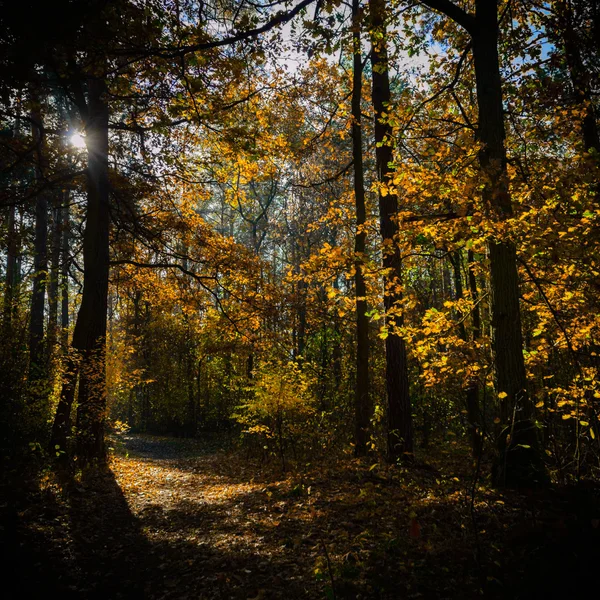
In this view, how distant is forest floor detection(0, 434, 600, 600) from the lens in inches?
102

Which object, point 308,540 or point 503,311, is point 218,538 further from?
point 503,311

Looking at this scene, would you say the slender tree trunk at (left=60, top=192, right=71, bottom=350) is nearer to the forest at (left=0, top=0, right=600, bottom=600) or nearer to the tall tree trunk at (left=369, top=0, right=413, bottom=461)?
the forest at (left=0, top=0, right=600, bottom=600)

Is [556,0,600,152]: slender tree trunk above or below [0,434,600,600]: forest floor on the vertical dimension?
above

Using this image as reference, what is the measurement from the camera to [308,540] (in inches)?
179

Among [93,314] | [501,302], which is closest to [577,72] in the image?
[501,302]

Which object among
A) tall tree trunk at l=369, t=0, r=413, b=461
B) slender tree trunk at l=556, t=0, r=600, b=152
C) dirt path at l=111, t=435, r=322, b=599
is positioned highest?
slender tree trunk at l=556, t=0, r=600, b=152

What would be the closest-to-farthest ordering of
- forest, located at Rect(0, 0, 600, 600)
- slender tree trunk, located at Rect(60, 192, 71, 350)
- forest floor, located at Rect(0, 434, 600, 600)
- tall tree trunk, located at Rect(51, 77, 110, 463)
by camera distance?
forest floor, located at Rect(0, 434, 600, 600), forest, located at Rect(0, 0, 600, 600), tall tree trunk, located at Rect(51, 77, 110, 463), slender tree trunk, located at Rect(60, 192, 71, 350)

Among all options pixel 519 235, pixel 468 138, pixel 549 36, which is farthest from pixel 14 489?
pixel 549 36

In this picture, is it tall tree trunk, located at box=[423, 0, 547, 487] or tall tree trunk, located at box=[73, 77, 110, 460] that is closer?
tall tree trunk, located at box=[423, 0, 547, 487]

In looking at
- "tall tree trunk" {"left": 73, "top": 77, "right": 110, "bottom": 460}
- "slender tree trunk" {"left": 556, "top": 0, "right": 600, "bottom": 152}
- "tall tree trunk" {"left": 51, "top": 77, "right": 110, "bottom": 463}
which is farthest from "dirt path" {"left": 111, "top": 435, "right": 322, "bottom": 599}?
"slender tree trunk" {"left": 556, "top": 0, "right": 600, "bottom": 152}

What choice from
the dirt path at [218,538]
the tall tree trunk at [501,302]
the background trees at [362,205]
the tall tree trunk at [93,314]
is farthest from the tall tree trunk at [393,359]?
the tall tree trunk at [93,314]

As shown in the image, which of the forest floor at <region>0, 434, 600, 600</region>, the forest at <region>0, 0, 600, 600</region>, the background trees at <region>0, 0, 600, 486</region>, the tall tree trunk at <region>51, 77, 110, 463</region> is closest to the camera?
the forest floor at <region>0, 434, 600, 600</region>

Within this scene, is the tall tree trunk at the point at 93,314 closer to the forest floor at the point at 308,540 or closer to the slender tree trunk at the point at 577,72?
the forest floor at the point at 308,540

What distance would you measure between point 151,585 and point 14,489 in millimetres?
2841
